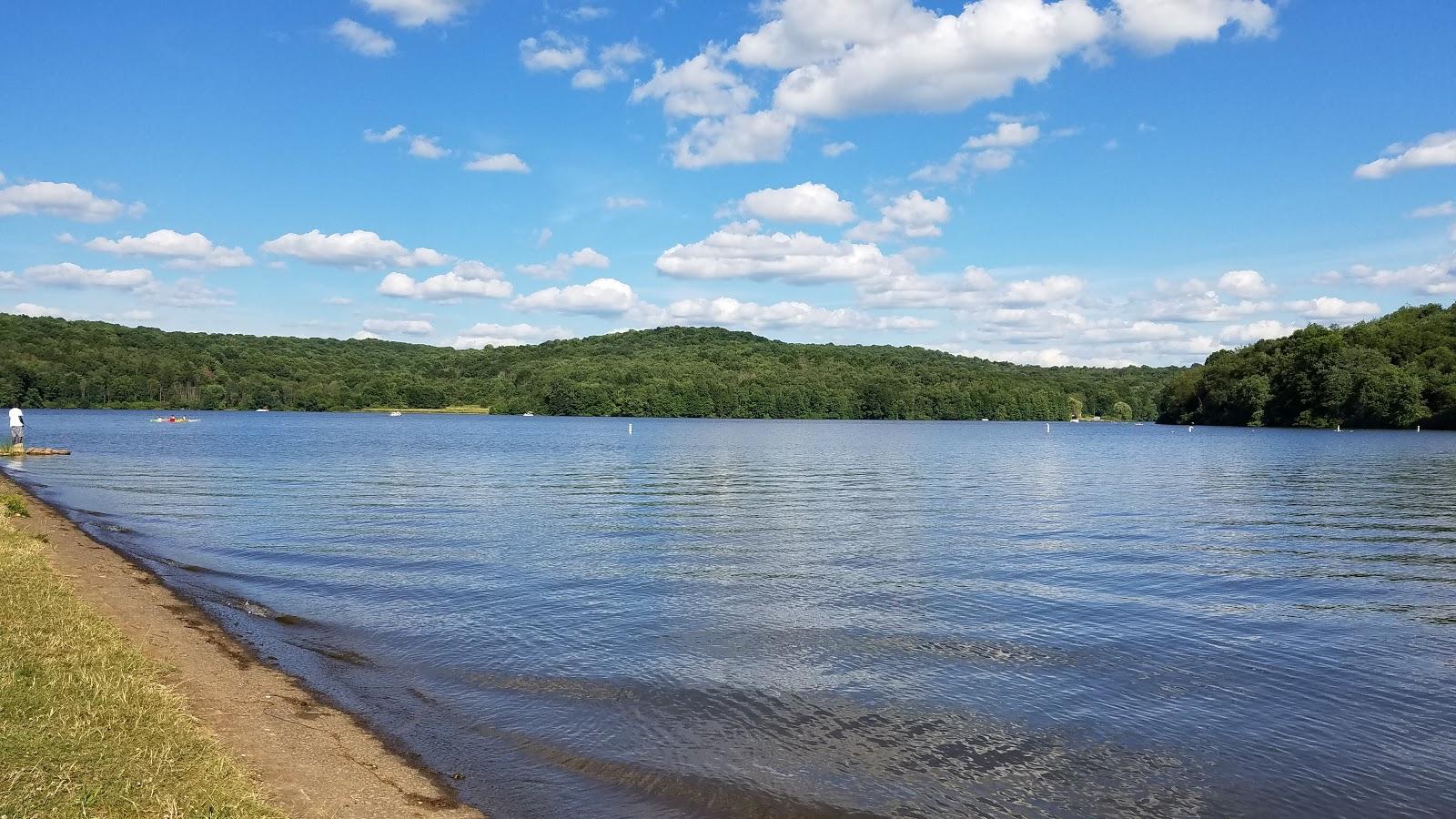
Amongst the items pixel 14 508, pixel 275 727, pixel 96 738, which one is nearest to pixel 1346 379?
pixel 14 508

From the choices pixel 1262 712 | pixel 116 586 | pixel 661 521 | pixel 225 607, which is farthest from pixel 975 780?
pixel 661 521

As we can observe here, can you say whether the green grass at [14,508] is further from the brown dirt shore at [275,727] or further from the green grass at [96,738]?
the green grass at [96,738]

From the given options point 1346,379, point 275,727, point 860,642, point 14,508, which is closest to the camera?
point 275,727

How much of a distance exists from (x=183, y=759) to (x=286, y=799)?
35.1 inches

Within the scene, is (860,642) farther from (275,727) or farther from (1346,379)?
(1346,379)

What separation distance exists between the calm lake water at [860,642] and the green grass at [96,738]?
233 cm

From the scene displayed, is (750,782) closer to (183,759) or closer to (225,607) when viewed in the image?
(183,759)

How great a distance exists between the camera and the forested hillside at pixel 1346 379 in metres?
126

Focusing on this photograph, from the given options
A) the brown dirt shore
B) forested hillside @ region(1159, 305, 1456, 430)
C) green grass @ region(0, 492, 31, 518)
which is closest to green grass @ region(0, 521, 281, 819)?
the brown dirt shore

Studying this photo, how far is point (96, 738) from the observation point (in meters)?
7.56

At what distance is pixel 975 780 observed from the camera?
9.35m

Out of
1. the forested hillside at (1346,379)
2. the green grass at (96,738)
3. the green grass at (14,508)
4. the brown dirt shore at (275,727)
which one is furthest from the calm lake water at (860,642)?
the forested hillside at (1346,379)

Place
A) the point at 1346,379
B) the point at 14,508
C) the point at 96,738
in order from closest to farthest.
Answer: the point at 96,738 → the point at 14,508 → the point at 1346,379

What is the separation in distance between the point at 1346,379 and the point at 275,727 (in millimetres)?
151676
